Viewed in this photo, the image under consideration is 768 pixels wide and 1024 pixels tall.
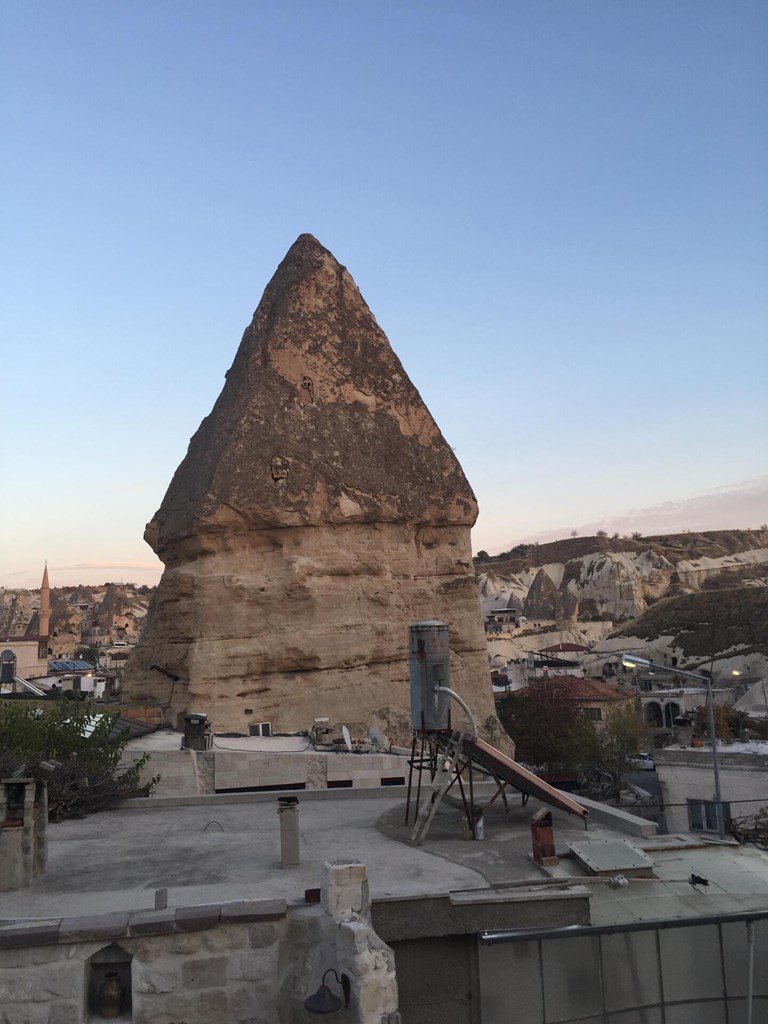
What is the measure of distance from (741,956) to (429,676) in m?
3.57

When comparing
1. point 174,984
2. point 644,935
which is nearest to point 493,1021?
point 644,935

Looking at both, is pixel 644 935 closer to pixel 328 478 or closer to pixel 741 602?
pixel 328 478

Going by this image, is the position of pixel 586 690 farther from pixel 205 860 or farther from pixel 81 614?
pixel 81 614

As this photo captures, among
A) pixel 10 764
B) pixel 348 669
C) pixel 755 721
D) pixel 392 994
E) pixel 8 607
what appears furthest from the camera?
pixel 8 607

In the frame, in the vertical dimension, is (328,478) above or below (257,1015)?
above

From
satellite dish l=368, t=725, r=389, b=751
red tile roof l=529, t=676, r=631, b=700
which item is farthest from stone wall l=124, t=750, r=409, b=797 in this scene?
red tile roof l=529, t=676, r=631, b=700

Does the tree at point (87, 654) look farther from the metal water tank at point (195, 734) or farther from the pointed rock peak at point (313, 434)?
the metal water tank at point (195, 734)

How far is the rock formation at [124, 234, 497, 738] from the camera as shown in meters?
22.9

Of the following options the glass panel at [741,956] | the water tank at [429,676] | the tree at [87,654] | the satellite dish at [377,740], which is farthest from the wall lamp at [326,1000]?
the tree at [87,654]

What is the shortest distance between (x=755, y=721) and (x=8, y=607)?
118979 millimetres

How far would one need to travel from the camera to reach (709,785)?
61.8 ft

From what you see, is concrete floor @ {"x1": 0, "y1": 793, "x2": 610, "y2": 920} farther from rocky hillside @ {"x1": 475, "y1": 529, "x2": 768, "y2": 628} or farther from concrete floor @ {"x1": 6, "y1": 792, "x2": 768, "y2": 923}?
rocky hillside @ {"x1": 475, "y1": 529, "x2": 768, "y2": 628}

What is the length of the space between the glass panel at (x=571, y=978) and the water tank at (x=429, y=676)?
2.68 meters

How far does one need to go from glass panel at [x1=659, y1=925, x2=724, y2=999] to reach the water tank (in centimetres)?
292
